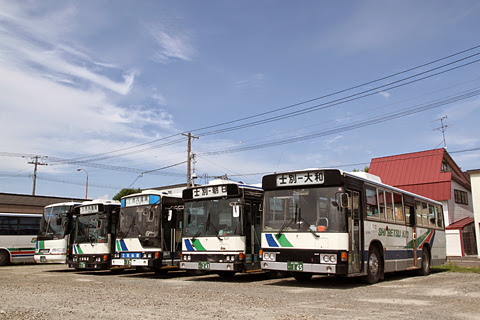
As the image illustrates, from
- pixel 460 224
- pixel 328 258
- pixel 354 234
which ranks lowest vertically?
pixel 328 258

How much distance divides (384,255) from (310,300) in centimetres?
491

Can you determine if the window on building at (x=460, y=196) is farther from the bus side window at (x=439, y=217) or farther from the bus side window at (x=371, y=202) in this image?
the bus side window at (x=371, y=202)

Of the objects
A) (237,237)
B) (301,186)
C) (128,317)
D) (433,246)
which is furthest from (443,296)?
(433,246)

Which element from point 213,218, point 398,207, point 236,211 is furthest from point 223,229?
point 398,207

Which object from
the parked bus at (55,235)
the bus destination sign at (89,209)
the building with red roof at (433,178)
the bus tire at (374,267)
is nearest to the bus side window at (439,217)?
the bus tire at (374,267)

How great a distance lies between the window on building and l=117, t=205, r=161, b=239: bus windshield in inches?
1282

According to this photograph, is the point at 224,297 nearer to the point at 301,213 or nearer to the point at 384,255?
the point at 301,213

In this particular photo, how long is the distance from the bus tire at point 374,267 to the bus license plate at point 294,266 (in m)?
2.11

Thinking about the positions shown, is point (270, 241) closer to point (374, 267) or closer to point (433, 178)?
point (374, 267)

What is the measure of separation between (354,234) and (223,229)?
4.17 m

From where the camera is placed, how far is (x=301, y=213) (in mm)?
11891

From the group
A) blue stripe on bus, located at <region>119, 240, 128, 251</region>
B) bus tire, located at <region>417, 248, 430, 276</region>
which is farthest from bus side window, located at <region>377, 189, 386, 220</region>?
blue stripe on bus, located at <region>119, 240, 128, 251</region>

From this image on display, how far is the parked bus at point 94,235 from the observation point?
18266 millimetres

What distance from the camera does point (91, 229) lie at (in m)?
18.8
